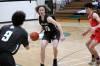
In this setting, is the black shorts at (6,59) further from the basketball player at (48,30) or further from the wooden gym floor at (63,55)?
the wooden gym floor at (63,55)

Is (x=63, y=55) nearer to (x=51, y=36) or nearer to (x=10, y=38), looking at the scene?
(x=51, y=36)

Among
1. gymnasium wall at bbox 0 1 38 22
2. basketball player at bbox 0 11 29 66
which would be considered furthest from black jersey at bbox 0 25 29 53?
gymnasium wall at bbox 0 1 38 22

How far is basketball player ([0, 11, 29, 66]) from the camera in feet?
13.5

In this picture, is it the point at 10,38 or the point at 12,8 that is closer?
the point at 10,38

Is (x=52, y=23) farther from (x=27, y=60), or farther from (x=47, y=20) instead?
(x=27, y=60)

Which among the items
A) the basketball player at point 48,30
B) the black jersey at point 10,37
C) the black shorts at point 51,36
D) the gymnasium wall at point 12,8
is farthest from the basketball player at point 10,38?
the gymnasium wall at point 12,8

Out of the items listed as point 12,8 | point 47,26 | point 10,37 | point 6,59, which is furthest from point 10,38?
point 12,8

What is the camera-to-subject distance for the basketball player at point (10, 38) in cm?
411

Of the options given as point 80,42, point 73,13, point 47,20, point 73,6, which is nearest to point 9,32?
point 47,20

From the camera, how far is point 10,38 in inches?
163

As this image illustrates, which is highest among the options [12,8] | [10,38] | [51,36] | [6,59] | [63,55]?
[10,38]

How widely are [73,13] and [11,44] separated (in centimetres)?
1571

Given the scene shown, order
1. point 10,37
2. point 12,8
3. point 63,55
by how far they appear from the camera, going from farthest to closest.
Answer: point 12,8 → point 63,55 → point 10,37

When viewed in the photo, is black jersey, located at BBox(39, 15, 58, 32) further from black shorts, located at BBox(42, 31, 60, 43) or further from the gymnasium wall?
the gymnasium wall
